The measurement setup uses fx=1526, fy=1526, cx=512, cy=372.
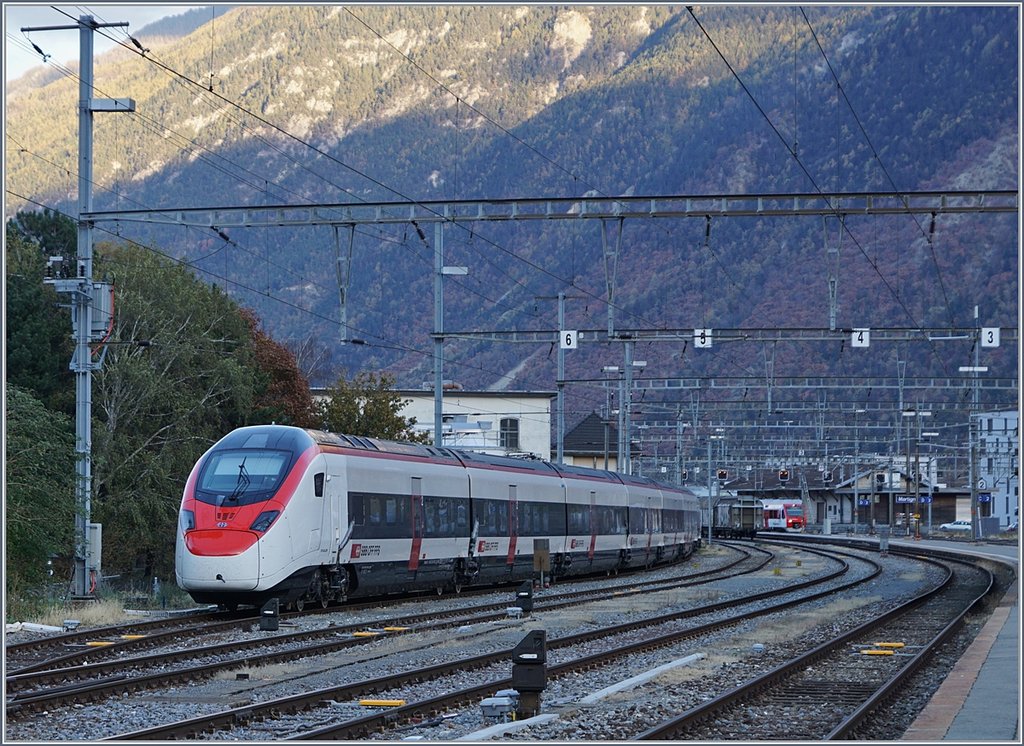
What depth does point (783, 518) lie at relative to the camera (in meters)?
124

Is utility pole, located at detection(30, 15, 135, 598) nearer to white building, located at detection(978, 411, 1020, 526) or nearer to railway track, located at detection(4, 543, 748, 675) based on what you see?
railway track, located at detection(4, 543, 748, 675)

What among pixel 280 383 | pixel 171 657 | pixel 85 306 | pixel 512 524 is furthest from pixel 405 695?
pixel 280 383

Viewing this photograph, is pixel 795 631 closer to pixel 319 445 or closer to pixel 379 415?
pixel 319 445

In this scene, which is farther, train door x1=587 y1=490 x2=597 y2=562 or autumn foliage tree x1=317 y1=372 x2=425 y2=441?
autumn foliage tree x1=317 y1=372 x2=425 y2=441

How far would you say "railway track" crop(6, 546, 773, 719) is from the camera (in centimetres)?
1574

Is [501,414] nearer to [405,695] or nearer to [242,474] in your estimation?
[242,474]

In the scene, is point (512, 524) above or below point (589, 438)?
below

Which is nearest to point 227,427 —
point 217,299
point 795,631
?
point 217,299

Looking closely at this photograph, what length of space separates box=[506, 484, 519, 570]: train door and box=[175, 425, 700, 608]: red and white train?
0.05m

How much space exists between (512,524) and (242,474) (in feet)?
40.9

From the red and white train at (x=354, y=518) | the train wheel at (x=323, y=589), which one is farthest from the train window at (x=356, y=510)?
the train wheel at (x=323, y=589)

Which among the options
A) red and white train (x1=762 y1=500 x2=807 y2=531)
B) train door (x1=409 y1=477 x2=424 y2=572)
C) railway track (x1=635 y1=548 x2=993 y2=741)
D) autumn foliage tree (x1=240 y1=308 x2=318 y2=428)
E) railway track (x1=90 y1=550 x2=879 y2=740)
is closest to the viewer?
railway track (x1=90 y1=550 x2=879 y2=740)

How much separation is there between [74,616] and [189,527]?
7.65ft

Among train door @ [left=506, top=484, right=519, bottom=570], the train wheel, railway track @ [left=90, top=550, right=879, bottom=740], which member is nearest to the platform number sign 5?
train door @ [left=506, top=484, right=519, bottom=570]
